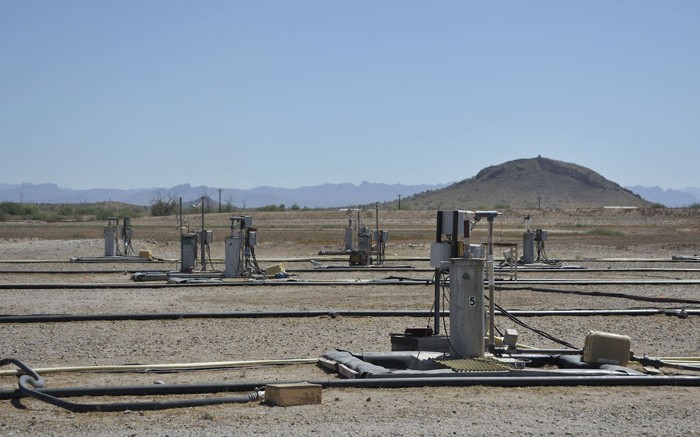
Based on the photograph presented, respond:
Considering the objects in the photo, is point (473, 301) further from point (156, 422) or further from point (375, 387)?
point (156, 422)

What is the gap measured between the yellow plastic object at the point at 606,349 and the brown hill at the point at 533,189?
14706 centimetres

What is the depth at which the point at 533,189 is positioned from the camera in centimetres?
17600

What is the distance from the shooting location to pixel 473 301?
11.7 metres

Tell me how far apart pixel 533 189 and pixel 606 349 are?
547 feet

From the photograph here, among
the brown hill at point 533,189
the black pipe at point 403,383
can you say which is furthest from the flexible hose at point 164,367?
the brown hill at point 533,189

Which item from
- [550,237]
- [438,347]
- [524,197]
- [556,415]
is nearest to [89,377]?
[438,347]

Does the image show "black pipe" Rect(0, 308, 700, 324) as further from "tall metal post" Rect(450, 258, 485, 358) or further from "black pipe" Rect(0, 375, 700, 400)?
"black pipe" Rect(0, 375, 700, 400)

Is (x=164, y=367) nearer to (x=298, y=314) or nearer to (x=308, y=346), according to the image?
(x=308, y=346)

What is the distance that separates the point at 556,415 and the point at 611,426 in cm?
55

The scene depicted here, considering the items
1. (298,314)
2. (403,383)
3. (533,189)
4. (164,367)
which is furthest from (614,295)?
(533,189)

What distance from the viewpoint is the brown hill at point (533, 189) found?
166 meters

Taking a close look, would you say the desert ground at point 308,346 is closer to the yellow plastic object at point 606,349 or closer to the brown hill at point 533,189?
the yellow plastic object at point 606,349

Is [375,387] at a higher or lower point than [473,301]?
lower

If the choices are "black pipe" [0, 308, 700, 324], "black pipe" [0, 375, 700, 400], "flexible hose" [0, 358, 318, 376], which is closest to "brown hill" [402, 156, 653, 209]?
"black pipe" [0, 308, 700, 324]
